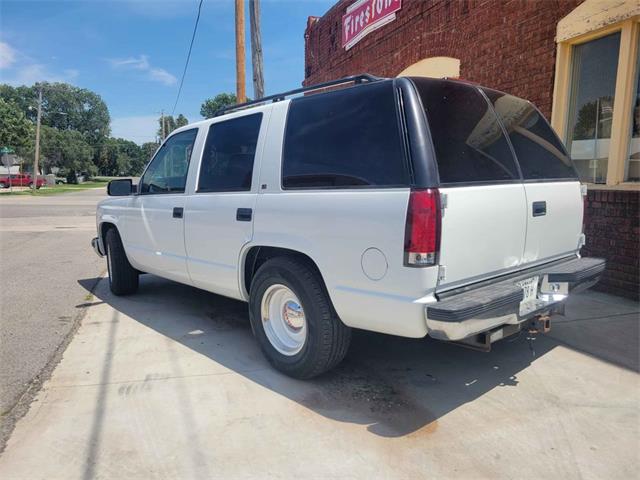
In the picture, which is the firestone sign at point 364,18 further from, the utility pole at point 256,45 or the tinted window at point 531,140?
the tinted window at point 531,140

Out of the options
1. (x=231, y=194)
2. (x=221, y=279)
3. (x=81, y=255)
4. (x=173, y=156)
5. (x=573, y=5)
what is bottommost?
(x=81, y=255)

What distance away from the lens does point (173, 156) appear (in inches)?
198

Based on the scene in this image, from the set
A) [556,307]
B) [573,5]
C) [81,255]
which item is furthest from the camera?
[81,255]

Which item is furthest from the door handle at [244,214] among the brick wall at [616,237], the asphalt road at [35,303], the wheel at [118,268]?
the brick wall at [616,237]

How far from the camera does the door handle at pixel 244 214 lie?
12.4 feet

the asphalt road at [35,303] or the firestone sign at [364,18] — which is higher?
the firestone sign at [364,18]

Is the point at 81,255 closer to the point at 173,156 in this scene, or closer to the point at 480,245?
the point at 173,156

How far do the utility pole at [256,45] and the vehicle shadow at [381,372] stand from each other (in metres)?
7.27

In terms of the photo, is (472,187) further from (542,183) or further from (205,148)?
(205,148)

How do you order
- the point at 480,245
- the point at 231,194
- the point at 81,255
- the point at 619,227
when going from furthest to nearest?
1. the point at 81,255
2. the point at 619,227
3. the point at 231,194
4. the point at 480,245

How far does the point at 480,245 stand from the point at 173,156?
11.0 feet

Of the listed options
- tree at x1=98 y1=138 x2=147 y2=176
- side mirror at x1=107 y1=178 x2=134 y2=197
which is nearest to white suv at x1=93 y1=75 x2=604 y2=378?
side mirror at x1=107 y1=178 x2=134 y2=197

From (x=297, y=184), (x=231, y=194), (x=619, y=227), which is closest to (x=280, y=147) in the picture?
(x=297, y=184)

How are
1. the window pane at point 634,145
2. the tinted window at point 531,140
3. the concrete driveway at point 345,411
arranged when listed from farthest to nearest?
the window pane at point 634,145, the tinted window at point 531,140, the concrete driveway at point 345,411
